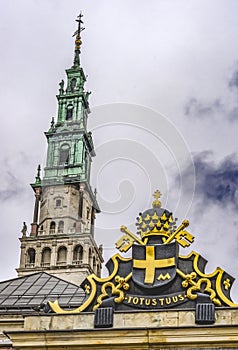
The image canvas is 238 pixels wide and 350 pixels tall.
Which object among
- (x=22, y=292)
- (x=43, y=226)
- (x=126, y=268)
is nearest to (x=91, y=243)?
(x=43, y=226)

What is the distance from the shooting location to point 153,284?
32.7 meters

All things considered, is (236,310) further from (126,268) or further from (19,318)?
(19,318)

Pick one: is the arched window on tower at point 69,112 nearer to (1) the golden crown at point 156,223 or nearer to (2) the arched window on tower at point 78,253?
(2) the arched window on tower at point 78,253

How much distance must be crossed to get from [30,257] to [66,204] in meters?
10.0

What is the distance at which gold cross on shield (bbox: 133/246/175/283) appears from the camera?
33.1 m

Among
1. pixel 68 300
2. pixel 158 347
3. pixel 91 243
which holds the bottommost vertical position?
pixel 158 347

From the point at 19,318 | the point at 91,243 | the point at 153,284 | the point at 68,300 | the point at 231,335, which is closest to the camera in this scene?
the point at 231,335

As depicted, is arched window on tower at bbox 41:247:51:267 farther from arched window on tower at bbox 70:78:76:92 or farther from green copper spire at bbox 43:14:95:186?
arched window on tower at bbox 70:78:76:92

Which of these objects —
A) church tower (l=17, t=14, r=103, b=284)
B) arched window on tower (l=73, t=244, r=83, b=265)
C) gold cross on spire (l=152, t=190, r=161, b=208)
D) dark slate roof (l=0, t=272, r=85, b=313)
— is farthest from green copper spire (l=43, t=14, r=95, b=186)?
gold cross on spire (l=152, t=190, r=161, b=208)

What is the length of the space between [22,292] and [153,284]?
52.6ft

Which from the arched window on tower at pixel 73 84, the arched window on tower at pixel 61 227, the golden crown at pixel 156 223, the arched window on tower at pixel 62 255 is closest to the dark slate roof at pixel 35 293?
the golden crown at pixel 156 223

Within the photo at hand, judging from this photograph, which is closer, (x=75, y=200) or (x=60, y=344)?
(x=60, y=344)

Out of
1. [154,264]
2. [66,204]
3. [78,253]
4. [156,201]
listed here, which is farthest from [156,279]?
[66,204]

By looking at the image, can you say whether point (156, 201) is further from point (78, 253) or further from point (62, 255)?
point (62, 255)
